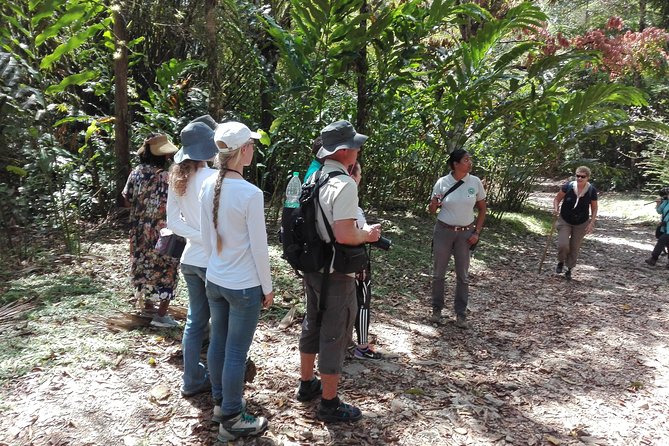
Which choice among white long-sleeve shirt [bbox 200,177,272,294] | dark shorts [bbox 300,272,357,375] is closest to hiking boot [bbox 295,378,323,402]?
dark shorts [bbox 300,272,357,375]

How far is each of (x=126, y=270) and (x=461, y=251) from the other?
3.80 meters

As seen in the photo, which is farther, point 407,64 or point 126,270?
point 407,64

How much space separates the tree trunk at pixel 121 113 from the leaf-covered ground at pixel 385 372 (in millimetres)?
1175

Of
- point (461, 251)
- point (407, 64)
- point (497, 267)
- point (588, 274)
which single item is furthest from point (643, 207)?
point (461, 251)

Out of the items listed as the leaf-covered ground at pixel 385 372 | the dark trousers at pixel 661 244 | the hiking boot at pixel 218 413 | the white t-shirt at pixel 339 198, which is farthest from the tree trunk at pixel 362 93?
the dark trousers at pixel 661 244

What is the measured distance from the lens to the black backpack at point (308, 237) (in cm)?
329

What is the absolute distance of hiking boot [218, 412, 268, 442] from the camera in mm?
3170

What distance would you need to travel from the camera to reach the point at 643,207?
17.0 m

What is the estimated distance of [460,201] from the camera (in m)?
5.39

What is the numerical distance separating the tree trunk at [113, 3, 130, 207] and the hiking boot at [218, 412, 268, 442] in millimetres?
4956

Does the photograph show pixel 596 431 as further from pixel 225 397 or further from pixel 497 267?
pixel 497 267

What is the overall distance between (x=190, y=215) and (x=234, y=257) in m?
0.75

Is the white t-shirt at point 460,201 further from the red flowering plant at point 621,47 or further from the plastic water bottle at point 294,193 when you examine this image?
the red flowering plant at point 621,47

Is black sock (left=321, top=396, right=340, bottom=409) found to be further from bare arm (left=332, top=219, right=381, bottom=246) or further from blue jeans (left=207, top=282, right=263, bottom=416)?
bare arm (left=332, top=219, right=381, bottom=246)
